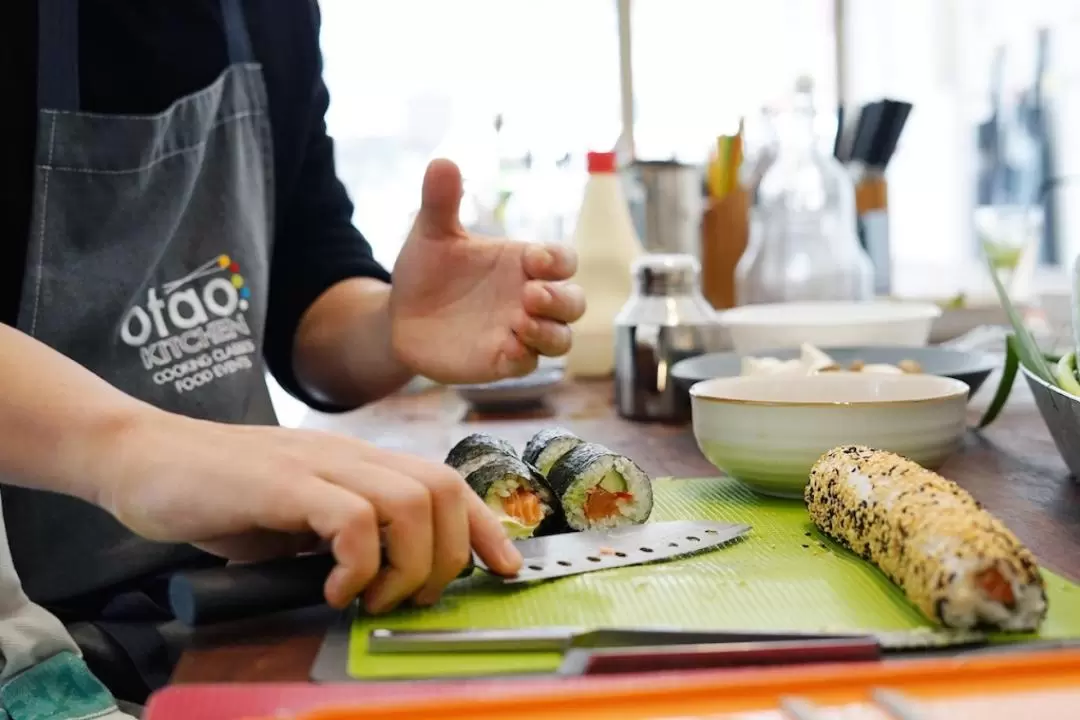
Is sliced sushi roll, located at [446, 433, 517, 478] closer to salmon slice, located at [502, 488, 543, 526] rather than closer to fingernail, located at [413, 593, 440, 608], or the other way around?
salmon slice, located at [502, 488, 543, 526]

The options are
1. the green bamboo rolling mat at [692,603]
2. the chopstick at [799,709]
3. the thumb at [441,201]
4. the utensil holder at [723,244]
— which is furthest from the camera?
the utensil holder at [723,244]

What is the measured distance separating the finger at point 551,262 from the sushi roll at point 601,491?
23 cm

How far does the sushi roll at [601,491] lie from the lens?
73 centimetres

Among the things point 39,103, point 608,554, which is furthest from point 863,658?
point 39,103

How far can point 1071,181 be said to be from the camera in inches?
125

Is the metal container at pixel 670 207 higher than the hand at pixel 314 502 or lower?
higher

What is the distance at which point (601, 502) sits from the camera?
0.74 m

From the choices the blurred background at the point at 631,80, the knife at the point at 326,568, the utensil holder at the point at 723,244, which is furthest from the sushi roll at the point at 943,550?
the blurred background at the point at 631,80

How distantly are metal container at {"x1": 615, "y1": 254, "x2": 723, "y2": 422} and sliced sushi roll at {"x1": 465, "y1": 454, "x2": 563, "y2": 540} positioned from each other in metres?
0.54

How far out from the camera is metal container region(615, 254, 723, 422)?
4.15ft

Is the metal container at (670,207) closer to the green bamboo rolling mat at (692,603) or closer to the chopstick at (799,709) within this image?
the green bamboo rolling mat at (692,603)

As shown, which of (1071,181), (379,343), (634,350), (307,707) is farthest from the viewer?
(1071,181)

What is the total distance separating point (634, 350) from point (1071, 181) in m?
A: 2.44

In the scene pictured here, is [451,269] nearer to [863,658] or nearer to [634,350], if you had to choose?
[634,350]
